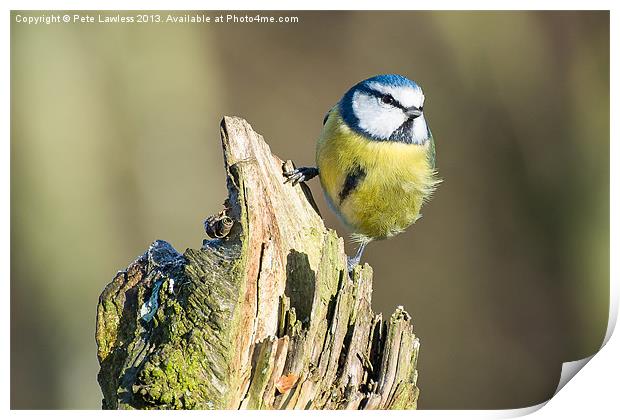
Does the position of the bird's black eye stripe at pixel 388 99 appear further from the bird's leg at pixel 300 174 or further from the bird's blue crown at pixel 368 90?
the bird's leg at pixel 300 174

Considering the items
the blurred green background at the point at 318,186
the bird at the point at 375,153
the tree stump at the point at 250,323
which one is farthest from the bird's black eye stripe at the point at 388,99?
the tree stump at the point at 250,323

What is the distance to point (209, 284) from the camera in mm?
1248

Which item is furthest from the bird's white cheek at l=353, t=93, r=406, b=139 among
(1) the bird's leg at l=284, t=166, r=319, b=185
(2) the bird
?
(1) the bird's leg at l=284, t=166, r=319, b=185

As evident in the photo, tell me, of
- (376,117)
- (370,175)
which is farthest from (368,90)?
(370,175)

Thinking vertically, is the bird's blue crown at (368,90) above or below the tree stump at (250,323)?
above

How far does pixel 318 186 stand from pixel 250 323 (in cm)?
52

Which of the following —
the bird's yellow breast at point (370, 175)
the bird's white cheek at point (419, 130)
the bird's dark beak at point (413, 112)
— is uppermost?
the bird's dark beak at point (413, 112)

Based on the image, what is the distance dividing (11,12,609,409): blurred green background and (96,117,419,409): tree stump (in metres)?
0.22

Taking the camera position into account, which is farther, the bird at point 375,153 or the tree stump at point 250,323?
the bird at point 375,153

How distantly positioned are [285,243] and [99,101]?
0.75m

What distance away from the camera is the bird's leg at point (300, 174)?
4.95 feet

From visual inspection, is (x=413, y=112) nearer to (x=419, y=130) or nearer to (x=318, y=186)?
(x=419, y=130)
